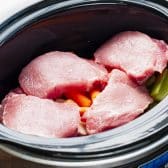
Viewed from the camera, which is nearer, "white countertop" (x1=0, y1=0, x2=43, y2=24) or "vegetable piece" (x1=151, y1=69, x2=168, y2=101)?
"vegetable piece" (x1=151, y1=69, x2=168, y2=101)

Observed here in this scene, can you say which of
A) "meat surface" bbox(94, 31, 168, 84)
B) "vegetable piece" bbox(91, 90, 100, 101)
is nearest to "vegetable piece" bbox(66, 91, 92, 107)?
"vegetable piece" bbox(91, 90, 100, 101)

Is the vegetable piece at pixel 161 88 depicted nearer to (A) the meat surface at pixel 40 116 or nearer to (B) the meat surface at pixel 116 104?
(B) the meat surface at pixel 116 104

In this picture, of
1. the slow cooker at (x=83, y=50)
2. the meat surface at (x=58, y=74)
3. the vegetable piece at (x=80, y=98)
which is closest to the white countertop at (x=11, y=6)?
the slow cooker at (x=83, y=50)

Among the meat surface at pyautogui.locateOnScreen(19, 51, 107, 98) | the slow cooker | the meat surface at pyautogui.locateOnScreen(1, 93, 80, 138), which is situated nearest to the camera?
the slow cooker

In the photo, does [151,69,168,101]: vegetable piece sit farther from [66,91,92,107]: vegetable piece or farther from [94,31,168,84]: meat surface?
[66,91,92,107]: vegetable piece

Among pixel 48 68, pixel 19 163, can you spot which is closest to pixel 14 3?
pixel 48 68

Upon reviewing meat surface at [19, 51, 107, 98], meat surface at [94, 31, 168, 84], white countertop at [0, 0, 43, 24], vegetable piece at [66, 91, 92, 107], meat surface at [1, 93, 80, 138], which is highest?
white countertop at [0, 0, 43, 24]

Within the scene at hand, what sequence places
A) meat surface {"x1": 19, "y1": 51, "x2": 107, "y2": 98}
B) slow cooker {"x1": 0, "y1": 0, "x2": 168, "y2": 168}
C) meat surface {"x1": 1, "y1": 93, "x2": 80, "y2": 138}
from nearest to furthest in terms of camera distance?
1. slow cooker {"x1": 0, "y1": 0, "x2": 168, "y2": 168}
2. meat surface {"x1": 1, "y1": 93, "x2": 80, "y2": 138}
3. meat surface {"x1": 19, "y1": 51, "x2": 107, "y2": 98}

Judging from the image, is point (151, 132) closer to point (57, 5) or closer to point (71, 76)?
point (71, 76)
